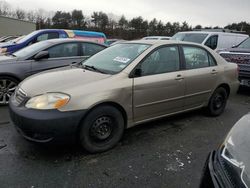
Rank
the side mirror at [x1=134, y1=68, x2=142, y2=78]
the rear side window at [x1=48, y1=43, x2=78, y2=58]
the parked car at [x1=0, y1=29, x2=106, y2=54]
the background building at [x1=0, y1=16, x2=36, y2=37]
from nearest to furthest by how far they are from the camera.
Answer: the side mirror at [x1=134, y1=68, x2=142, y2=78]
the rear side window at [x1=48, y1=43, x2=78, y2=58]
the parked car at [x1=0, y1=29, x2=106, y2=54]
the background building at [x1=0, y1=16, x2=36, y2=37]

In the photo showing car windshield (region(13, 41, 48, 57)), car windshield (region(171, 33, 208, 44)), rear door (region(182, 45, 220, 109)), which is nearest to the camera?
rear door (region(182, 45, 220, 109))

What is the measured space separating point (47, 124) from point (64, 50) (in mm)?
3565

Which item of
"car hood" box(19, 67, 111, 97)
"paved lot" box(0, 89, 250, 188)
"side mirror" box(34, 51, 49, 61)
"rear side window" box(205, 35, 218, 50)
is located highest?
"rear side window" box(205, 35, 218, 50)

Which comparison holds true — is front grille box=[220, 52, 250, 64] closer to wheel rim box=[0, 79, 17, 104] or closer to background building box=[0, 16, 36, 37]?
wheel rim box=[0, 79, 17, 104]

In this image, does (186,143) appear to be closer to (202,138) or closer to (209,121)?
(202,138)

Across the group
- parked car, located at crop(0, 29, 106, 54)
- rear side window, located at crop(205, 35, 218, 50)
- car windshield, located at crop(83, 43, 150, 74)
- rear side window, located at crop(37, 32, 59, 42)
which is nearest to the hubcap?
car windshield, located at crop(83, 43, 150, 74)

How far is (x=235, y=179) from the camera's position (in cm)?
156

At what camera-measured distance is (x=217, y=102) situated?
16.9 ft

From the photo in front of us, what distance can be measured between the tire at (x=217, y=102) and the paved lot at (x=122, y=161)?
2.27 feet

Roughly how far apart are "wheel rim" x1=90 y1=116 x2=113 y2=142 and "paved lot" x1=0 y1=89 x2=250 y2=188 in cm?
24

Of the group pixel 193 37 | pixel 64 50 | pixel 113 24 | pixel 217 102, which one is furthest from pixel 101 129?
pixel 113 24

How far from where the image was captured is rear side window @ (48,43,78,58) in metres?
6.00

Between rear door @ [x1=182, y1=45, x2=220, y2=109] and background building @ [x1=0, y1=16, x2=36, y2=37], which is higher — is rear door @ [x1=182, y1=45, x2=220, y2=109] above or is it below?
below

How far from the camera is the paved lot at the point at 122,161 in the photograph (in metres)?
2.84
